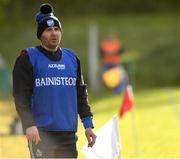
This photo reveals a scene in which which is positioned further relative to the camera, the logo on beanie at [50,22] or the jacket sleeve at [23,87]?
the logo on beanie at [50,22]

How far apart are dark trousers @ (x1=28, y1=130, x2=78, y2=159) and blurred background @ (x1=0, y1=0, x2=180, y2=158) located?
664cm

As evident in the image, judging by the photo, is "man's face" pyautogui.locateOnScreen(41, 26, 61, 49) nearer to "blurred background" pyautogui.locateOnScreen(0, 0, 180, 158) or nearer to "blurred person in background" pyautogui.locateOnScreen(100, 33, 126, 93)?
"blurred background" pyautogui.locateOnScreen(0, 0, 180, 158)

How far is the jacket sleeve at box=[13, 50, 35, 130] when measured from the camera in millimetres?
6332

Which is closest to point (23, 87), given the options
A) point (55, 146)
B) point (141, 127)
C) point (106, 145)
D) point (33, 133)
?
point (33, 133)

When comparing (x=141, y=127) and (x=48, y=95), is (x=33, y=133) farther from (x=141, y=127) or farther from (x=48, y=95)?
(x=141, y=127)

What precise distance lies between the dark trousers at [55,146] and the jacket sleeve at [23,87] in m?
0.21

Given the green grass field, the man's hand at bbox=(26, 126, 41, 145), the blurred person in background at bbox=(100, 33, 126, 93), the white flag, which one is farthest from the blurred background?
the man's hand at bbox=(26, 126, 41, 145)

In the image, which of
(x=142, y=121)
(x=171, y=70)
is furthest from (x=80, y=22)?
(x=142, y=121)

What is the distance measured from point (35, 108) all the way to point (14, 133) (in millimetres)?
7938

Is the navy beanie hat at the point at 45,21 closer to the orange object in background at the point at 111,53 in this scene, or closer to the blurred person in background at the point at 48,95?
the blurred person in background at the point at 48,95

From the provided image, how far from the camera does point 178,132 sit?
14.3m

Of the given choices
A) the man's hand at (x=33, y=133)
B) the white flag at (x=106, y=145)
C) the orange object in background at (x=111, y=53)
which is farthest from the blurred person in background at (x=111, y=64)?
the man's hand at (x=33, y=133)

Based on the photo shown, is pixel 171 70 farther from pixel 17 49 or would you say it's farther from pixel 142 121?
pixel 142 121

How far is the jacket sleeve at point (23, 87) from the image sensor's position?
6332 mm
